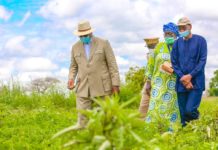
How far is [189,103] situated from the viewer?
8336 mm

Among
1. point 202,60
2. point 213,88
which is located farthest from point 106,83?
point 213,88

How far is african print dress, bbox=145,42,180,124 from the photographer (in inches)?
349

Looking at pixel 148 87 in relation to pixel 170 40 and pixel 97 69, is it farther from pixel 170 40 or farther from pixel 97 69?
pixel 97 69

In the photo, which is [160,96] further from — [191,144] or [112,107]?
[112,107]

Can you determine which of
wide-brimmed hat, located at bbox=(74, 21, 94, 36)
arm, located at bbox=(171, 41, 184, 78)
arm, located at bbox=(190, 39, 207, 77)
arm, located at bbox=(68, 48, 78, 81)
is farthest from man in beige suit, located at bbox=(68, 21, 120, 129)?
arm, located at bbox=(190, 39, 207, 77)

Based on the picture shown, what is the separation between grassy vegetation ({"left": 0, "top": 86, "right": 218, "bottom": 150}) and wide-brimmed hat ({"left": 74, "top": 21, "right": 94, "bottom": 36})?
1594mm

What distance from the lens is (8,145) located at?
7.76 metres

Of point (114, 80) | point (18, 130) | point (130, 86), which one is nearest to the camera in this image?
point (114, 80)

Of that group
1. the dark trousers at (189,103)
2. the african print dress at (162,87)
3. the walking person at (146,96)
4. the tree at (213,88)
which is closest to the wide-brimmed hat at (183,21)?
the african print dress at (162,87)

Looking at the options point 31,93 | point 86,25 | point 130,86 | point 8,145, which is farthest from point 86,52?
point 130,86

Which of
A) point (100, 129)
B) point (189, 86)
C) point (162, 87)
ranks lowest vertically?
point (162, 87)

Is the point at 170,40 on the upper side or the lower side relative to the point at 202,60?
upper

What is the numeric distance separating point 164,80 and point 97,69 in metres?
1.05

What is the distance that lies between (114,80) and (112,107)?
6.75 meters
